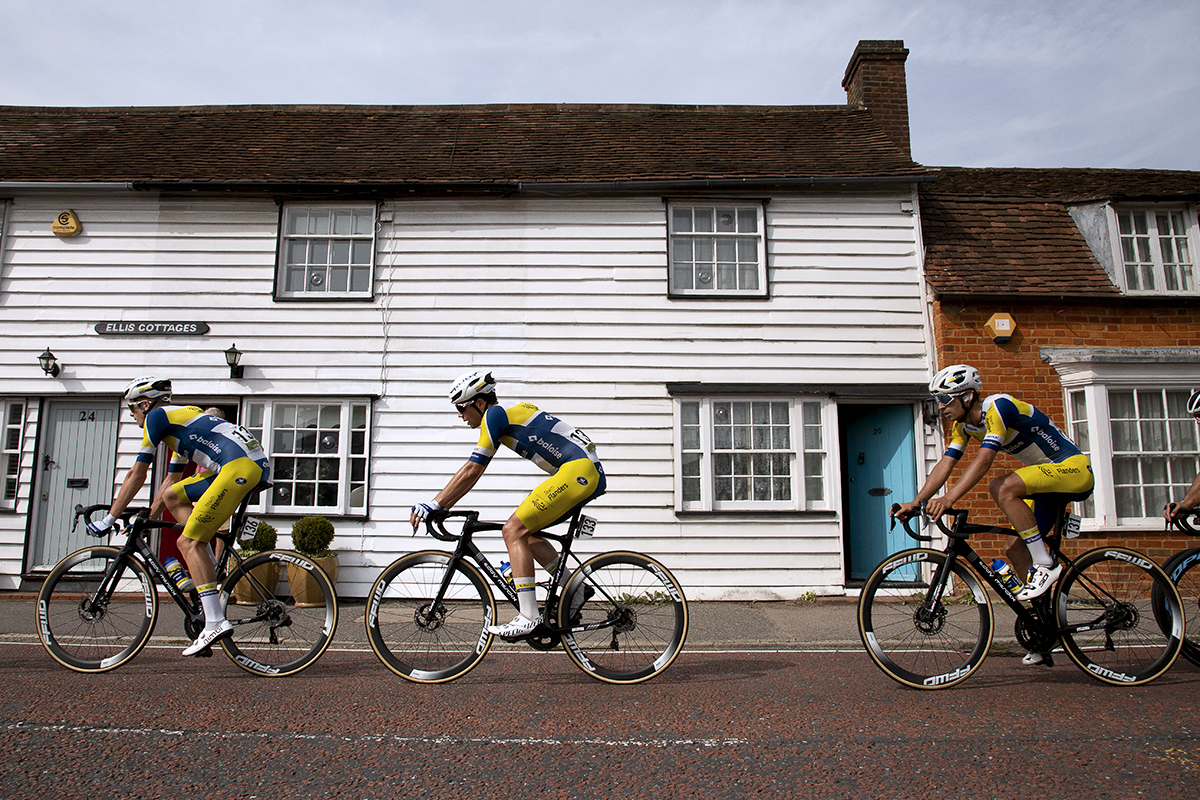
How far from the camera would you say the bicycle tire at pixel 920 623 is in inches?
174

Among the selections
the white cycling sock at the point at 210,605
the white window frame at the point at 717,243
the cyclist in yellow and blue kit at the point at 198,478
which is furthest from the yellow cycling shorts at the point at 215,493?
the white window frame at the point at 717,243

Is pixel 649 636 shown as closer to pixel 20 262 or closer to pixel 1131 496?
pixel 1131 496

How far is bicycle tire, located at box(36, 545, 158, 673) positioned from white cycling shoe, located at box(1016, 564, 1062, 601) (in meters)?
5.37

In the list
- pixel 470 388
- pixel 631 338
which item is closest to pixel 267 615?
pixel 470 388

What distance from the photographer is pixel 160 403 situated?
5.22 metres

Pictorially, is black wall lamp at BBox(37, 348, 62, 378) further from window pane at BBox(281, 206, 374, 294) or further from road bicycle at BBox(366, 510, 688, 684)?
road bicycle at BBox(366, 510, 688, 684)

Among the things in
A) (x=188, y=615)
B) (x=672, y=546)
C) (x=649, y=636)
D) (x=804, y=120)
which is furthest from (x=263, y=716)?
(x=804, y=120)

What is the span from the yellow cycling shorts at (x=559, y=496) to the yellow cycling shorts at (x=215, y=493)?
1.86m

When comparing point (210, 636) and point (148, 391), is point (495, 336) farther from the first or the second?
point (210, 636)

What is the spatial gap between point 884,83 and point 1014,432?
28.4ft

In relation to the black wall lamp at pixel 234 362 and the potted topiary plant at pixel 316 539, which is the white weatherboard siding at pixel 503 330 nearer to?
the black wall lamp at pixel 234 362

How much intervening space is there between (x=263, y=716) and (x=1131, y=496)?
369 inches

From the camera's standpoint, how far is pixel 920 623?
4.46 metres

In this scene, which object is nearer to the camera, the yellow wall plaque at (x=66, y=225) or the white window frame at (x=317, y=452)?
the white window frame at (x=317, y=452)
